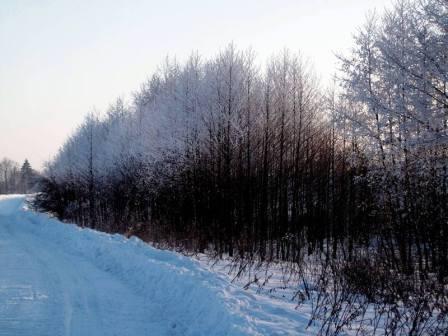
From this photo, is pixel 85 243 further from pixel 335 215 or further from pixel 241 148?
pixel 335 215

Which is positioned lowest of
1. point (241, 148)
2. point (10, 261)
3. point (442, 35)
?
point (10, 261)

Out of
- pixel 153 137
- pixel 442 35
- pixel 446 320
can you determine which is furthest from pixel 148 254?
pixel 153 137

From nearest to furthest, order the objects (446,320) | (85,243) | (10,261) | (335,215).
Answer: (446,320)
(10,261)
(85,243)
(335,215)

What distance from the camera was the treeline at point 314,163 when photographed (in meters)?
12.7

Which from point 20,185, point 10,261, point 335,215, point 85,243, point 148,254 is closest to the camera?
point 148,254

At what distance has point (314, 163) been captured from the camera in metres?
30.2

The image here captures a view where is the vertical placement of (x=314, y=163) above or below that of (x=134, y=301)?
above

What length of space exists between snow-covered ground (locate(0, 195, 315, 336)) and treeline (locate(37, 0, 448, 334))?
2226mm

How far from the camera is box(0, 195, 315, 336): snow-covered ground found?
6605 mm

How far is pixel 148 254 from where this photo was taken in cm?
1295

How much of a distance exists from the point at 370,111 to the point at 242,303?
1251 centimetres

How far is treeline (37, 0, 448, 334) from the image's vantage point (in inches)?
499

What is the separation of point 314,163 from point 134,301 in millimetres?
22992

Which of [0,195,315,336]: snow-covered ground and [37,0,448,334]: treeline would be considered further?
[37,0,448,334]: treeline
